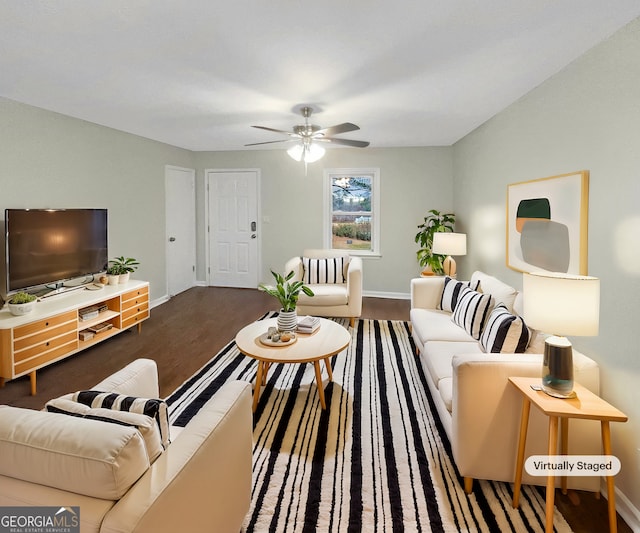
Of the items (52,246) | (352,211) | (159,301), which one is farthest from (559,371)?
(159,301)

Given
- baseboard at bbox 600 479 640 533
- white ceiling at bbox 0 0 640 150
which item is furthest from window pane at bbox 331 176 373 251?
baseboard at bbox 600 479 640 533

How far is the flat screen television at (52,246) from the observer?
318cm

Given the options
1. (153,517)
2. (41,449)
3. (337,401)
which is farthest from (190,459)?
(337,401)

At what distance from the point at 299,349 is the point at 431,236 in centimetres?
338

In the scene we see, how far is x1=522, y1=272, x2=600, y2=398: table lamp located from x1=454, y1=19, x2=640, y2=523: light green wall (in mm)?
341

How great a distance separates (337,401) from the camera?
2.79 meters

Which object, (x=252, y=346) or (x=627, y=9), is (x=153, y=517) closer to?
(x=252, y=346)

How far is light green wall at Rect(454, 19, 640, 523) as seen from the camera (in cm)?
180

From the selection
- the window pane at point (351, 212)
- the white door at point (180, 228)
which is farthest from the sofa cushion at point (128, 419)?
the window pane at point (351, 212)

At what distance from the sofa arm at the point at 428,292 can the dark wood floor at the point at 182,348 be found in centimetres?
115

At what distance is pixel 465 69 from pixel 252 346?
2433mm

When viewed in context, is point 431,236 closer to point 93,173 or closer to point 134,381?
point 93,173

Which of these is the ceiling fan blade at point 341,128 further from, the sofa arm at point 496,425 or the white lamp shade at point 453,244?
the sofa arm at point 496,425

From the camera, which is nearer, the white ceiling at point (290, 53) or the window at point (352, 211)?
the white ceiling at point (290, 53)
